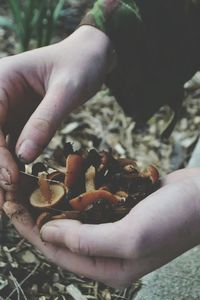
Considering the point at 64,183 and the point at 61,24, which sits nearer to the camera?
the point at 64,183

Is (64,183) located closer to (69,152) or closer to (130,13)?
(69,152)

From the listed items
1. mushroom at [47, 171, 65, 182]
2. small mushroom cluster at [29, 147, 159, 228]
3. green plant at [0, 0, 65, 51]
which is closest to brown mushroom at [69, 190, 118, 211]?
small mushroom cluster at [29, 147, 159, 228]

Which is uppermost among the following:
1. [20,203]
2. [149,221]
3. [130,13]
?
[130,13]

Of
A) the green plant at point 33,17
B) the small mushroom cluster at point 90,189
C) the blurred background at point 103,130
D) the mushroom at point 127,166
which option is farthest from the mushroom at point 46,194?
the green plant at point 33,17

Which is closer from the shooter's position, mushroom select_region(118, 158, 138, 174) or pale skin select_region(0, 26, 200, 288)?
pale skin select_region(0, 26, 200, 288)

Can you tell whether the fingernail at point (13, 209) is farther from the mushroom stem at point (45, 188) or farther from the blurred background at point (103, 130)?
the blurred background at point (103, 130)

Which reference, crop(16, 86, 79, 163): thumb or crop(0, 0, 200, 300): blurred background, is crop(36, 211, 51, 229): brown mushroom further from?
crop(0, 0, 200, 300): blurred background

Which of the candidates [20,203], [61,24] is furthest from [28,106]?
[61,24]
